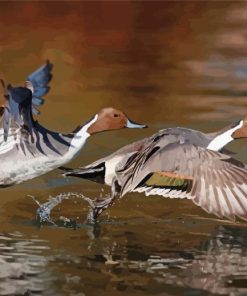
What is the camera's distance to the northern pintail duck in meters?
4.09

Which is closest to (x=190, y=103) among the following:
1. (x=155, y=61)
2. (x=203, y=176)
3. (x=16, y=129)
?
(x=155, y=61)

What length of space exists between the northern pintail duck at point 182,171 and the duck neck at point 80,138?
0.12 meters

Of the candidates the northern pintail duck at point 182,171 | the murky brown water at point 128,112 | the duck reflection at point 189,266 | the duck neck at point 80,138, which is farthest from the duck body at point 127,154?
the duck reflection at point 189,266

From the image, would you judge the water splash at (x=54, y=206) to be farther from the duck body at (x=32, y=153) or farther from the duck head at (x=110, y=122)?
the duck head at (x=110, y=122)

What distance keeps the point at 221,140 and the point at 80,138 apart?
2.07 ft

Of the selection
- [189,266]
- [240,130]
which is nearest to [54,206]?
[240,130]

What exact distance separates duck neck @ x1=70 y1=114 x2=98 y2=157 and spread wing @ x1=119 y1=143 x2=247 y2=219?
0.39m

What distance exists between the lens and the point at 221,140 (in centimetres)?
453

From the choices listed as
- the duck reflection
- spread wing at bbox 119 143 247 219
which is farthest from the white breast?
the duck reflection

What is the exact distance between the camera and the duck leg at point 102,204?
4.52 metres

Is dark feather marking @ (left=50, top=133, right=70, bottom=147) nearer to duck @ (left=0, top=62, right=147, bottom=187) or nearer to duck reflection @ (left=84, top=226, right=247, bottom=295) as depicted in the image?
duck @ (left=0, top=62, right=147, bottom=187)

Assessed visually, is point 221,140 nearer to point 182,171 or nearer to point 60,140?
point 182,171

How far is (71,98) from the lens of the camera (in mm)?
6973

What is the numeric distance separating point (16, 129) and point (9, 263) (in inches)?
34.1
